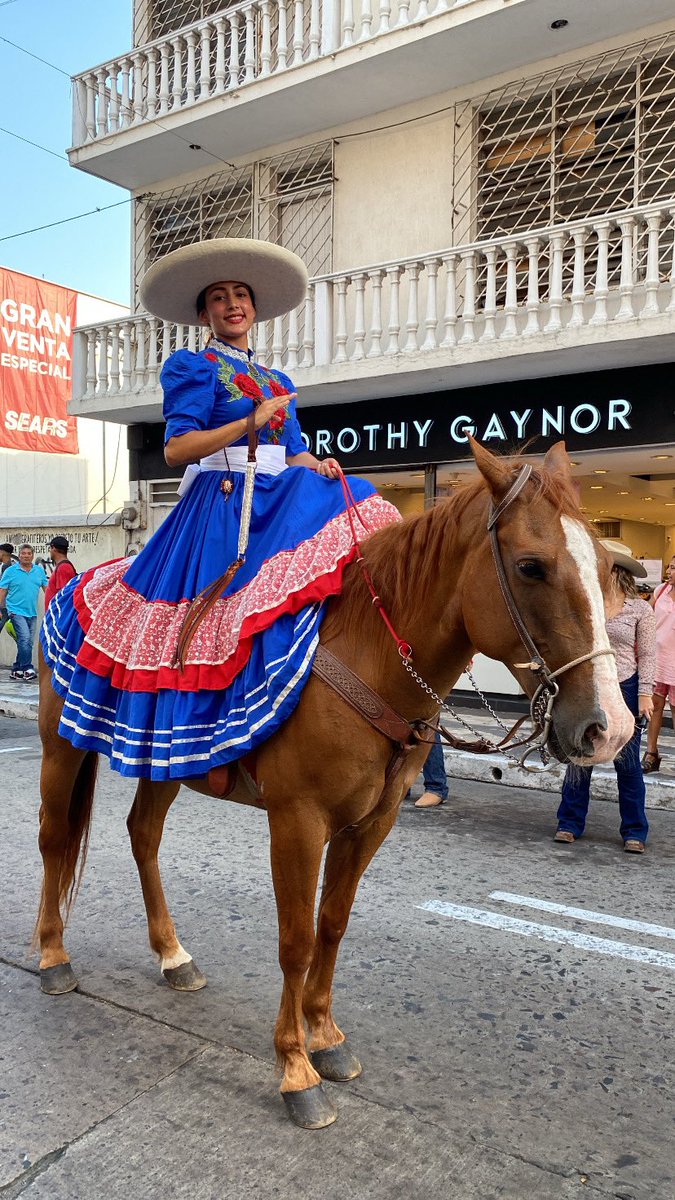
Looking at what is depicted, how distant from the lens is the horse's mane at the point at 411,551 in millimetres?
2164

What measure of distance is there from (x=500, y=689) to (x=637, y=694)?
4.76 meters

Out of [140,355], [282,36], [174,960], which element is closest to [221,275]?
[174,960]

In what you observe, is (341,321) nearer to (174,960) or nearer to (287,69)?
(287,69)

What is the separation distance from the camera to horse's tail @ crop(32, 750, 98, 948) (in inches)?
137

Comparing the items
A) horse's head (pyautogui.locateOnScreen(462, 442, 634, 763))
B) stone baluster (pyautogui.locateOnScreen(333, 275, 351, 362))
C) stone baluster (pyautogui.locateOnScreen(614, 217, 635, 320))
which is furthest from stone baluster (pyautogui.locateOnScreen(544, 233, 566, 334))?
horse's head (pyautogui.locateOnScreen(462, 442, 634, 763))

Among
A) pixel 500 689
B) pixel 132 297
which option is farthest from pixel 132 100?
pixel 500 689

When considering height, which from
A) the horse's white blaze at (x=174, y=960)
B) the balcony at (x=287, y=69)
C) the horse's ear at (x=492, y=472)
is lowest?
the horse's white blaze at (x=174, y=960)

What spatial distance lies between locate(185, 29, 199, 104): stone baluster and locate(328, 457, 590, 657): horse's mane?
1158 cm

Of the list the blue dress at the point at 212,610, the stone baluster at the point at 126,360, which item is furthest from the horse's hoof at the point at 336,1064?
the stone baluster at the point at 126,360

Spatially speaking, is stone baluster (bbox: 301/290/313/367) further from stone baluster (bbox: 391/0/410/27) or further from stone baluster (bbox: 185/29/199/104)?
stone baluster (bbox: 185/29/199/104)

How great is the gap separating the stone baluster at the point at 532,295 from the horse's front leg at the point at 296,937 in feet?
26.1

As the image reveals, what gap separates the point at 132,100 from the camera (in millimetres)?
12648

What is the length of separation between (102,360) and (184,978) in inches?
452

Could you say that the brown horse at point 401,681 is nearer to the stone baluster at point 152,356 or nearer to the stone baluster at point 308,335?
the stone baluster at point 308,335
